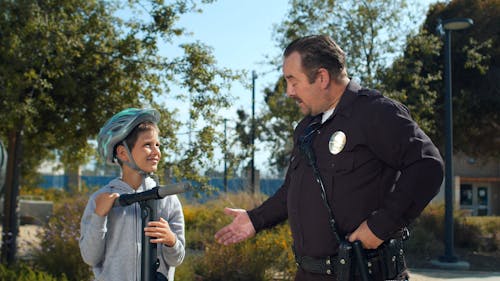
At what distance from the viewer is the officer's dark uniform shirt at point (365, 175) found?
2420mm

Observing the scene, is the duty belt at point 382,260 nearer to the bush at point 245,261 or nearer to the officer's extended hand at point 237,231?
the officer's extended hand at point 237,231

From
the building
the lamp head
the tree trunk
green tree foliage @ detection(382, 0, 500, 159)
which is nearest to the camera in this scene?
the tree trunk

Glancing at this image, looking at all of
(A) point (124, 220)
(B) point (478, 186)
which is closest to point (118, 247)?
(A) point (124, 220)

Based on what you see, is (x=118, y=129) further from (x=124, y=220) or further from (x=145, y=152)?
(x=124, y=220)

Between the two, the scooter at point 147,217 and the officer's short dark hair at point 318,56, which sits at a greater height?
the officer's short dark hair at point 318,56

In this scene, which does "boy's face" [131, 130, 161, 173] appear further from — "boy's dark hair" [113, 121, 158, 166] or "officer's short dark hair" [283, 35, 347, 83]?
"officer's short dark hair" [283, 35, 347, 83]

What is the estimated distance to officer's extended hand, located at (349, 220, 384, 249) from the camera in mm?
2477

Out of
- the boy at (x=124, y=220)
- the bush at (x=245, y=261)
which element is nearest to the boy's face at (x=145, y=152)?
the boy at (x=124, y=220)

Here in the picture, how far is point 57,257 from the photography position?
796cm

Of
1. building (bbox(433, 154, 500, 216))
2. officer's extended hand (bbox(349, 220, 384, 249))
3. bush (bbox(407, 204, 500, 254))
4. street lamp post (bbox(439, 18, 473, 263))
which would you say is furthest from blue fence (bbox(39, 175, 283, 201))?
building (bbox(433, 154, 500, 216))

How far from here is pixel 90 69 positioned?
27.7 ft

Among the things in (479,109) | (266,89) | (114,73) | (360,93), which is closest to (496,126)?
(479,109)

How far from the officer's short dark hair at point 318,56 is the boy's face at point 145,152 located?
87cm

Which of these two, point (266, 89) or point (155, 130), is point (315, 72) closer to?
→ point (155, 130)
